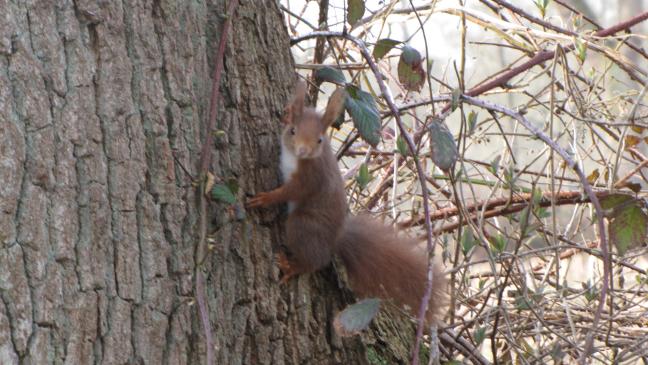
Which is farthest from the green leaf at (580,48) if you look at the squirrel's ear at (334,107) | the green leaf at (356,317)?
the green leaf at (356,317)

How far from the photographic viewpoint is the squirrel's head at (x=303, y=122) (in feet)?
6.37

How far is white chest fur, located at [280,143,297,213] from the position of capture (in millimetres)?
1951

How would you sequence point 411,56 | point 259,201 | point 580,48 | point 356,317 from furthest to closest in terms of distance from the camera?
point 580,48
point 411,56
point 259,201
point 356,317

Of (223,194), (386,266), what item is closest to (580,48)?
(386,266)

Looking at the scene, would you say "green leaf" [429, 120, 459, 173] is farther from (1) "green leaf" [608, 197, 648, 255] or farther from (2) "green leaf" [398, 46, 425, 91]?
(1) "green leaf" [608, 197, 648, 255]

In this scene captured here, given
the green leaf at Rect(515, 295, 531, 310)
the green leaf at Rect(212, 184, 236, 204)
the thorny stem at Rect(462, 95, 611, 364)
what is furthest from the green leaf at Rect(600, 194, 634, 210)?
the green leaf at Rect(212, 184, 236, 204)

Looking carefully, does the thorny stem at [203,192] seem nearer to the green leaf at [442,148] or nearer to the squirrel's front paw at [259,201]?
the squirrel's front paw at [259,201]

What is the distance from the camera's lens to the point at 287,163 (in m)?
1.97

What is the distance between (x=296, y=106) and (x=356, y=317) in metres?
0.51

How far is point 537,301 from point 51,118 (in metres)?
1.46

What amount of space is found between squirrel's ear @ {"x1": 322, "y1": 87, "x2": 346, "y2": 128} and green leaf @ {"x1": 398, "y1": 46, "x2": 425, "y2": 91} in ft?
0.65

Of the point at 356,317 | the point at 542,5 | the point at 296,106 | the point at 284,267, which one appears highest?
the point at 542,5

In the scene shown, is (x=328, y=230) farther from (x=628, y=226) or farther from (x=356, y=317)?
(x=628, y=226)

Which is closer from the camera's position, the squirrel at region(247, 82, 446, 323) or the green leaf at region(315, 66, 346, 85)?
the squirrel at region(247, 82, 446, 323)
